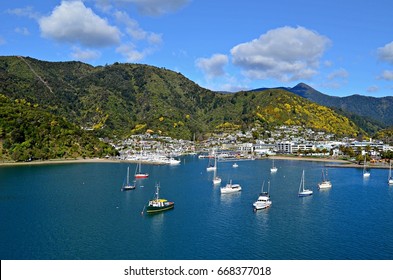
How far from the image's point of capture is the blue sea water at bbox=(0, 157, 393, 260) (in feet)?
85.9

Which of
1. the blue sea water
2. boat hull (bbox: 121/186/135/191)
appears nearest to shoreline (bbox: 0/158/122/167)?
the blue sea water

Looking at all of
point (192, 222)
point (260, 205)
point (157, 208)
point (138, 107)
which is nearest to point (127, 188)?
point (157, 208)

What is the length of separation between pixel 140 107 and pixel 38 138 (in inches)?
3464

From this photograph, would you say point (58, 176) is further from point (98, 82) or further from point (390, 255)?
point (98, 82)

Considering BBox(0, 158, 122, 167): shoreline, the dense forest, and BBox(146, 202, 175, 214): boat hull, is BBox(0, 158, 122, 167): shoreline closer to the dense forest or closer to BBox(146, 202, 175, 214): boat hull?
the dense forest

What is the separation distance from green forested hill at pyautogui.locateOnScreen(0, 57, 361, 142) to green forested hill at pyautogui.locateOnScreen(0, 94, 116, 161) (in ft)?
105

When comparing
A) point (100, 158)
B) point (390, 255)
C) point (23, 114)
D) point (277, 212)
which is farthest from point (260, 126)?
point (390, 255)

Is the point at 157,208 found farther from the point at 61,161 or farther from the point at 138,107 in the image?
the point at 138,107

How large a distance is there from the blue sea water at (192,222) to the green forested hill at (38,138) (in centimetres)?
3404

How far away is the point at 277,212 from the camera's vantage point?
3750cm

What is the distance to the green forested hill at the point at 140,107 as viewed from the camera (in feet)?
505

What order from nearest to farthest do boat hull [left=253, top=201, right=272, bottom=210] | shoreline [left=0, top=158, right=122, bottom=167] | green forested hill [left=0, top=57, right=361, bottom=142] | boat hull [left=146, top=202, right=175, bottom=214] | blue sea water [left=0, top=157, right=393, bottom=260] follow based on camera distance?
blue sea water [left=0, top=157, right=393, bottom=260] → boat hull [left=146, top=202, right=175, bottom=214] → boat hull [left=253, top=201, right=272, bottom=210] → shoreline [left=0, top=158, right=122, bottom=167] → green forested hill [left=0, top=57, right=361, bottom=142]

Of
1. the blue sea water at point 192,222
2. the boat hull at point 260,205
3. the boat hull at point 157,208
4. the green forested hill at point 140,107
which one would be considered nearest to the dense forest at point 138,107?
the green forested hill at point 140,107

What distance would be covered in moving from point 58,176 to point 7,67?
445 ft
